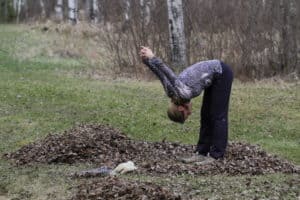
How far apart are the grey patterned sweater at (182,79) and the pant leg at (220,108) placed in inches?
6.8

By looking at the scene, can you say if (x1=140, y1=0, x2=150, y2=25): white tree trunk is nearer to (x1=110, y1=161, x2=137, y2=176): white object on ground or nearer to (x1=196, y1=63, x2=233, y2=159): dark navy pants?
(x1=196, y1=63, x2=233, y2=159): dark navy pants

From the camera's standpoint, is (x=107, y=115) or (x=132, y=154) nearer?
(x=132, y=154)

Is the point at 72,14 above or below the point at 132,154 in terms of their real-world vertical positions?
above

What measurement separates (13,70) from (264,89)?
8557mm

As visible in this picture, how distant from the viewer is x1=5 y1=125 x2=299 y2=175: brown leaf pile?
9062mm

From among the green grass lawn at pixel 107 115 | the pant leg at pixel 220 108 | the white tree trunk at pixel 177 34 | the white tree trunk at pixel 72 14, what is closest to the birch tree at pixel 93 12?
the white tree trunk at pixel 72 14

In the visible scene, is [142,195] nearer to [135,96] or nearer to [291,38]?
[135,96]

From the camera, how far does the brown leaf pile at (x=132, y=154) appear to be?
906 cm

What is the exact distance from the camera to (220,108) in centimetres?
938

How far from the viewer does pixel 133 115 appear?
1441cm

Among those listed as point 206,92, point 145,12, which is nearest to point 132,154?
point 206,92

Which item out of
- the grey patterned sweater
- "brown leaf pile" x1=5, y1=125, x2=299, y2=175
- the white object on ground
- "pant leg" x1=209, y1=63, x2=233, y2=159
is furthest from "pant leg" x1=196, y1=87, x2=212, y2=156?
the white object on ground

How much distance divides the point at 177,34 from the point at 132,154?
32.3ft

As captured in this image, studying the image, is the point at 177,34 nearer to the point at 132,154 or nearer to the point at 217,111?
the point at 132,154
